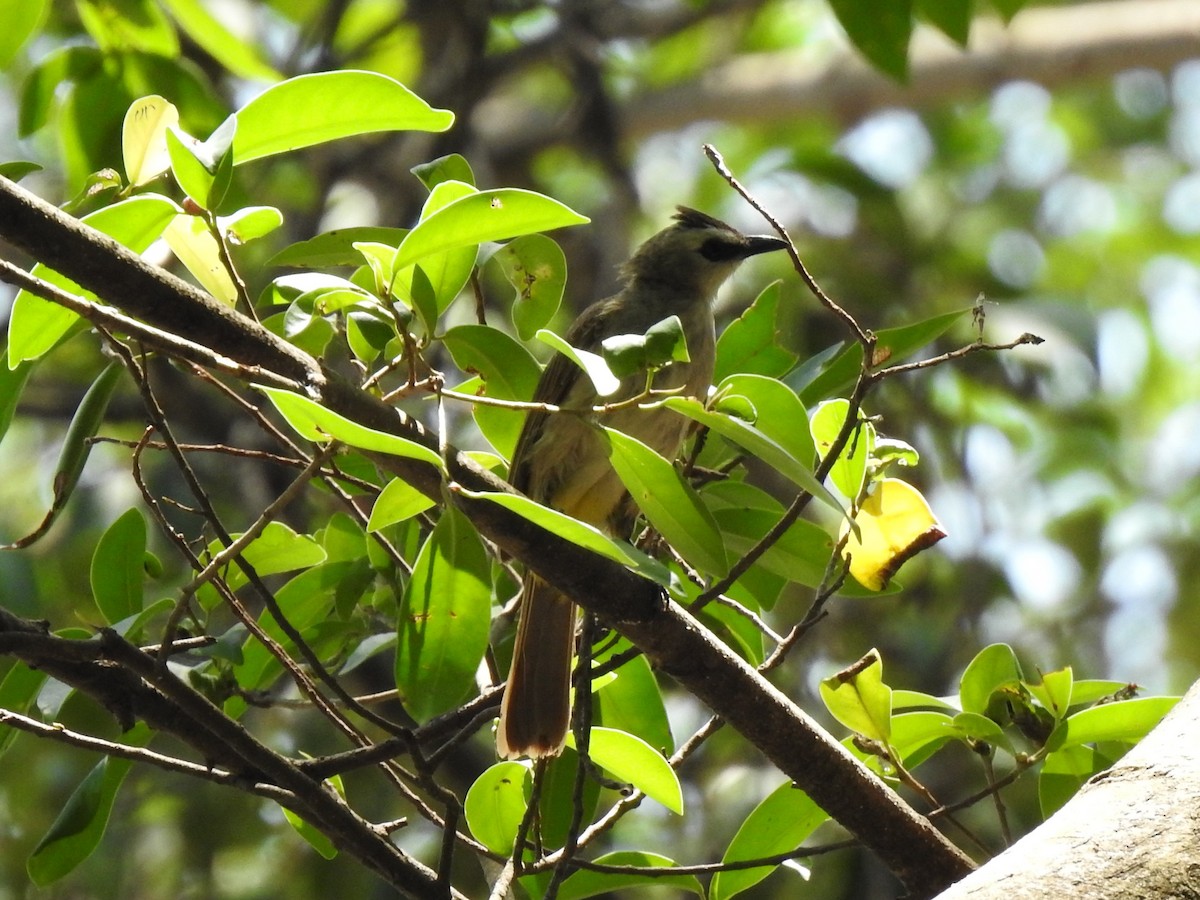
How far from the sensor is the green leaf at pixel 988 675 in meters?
1.95

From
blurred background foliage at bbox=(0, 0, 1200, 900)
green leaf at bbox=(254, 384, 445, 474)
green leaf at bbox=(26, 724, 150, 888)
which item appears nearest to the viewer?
green leaf at bbox=(254, 384, 445, 474)

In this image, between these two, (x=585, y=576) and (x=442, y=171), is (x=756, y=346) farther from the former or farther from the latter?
(x=585, y=576)

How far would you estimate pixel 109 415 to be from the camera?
4.96 meters

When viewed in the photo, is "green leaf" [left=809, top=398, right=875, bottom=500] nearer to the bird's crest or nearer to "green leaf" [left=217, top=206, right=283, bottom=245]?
"green leaf" [left=217, top=206, right=283, bottom=245]

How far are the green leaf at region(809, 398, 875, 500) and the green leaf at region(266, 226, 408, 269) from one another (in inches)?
25.6

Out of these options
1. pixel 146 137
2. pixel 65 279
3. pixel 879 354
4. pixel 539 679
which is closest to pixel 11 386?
pixel 65 279

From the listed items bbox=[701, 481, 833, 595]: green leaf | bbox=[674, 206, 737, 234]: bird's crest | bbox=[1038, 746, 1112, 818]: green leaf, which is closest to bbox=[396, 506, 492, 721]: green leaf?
bbox=[701, 481, 833, 595]: green leaf

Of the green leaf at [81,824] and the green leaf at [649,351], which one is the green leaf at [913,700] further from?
the green leaf at [81,824]

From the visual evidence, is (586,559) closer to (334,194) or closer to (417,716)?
(417,716)

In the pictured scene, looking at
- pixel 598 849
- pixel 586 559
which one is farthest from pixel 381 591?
pixel 598 849

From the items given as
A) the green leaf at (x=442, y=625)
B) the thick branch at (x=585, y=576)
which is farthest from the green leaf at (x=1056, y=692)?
the green leaf at (x=442, y=625)

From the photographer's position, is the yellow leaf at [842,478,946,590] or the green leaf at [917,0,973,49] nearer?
the yellow leaf at [842,478,946,590]

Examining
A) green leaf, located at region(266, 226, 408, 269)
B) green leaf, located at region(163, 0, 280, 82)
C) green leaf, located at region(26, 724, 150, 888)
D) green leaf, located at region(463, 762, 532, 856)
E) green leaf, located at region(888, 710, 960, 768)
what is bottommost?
green leaf, located at region(26, 724, 150, 888)

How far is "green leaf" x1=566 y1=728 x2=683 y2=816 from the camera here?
6.23 feet
